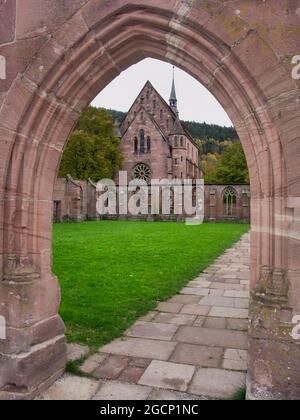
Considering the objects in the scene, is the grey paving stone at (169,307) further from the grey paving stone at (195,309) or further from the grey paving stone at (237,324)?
the grey paving stone at (237,324)

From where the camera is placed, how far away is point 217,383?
3418mm

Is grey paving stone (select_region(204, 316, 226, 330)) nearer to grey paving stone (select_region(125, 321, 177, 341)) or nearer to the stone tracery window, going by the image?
grey paving stone (select_region(125, 321, 177, 341))

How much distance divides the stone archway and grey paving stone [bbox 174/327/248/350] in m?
1.64

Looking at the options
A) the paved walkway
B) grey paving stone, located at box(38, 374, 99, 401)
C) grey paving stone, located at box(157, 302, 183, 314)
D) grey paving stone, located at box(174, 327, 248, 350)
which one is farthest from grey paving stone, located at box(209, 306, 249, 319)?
grey paving stone, located at box(38, 374, 99, 401)

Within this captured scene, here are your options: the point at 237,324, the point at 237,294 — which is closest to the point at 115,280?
the point at 237,294

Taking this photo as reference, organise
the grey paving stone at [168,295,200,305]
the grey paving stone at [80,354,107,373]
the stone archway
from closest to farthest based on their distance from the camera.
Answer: the stone archway
the grey paving stone at [80,354,107,373]
the grey paving stone at [168,295,200,305]

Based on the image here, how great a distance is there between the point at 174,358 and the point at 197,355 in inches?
10.8

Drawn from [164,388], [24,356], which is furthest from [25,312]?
[164,388]

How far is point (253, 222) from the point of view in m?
2.91

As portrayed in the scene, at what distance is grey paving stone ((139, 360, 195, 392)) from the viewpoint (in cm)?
336

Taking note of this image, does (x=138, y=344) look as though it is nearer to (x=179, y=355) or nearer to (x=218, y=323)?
(x=179, y=355)

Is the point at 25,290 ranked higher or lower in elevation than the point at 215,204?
lower

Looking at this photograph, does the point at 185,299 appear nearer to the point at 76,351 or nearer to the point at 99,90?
the point at 76,351

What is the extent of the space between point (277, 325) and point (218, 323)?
8.83ft
